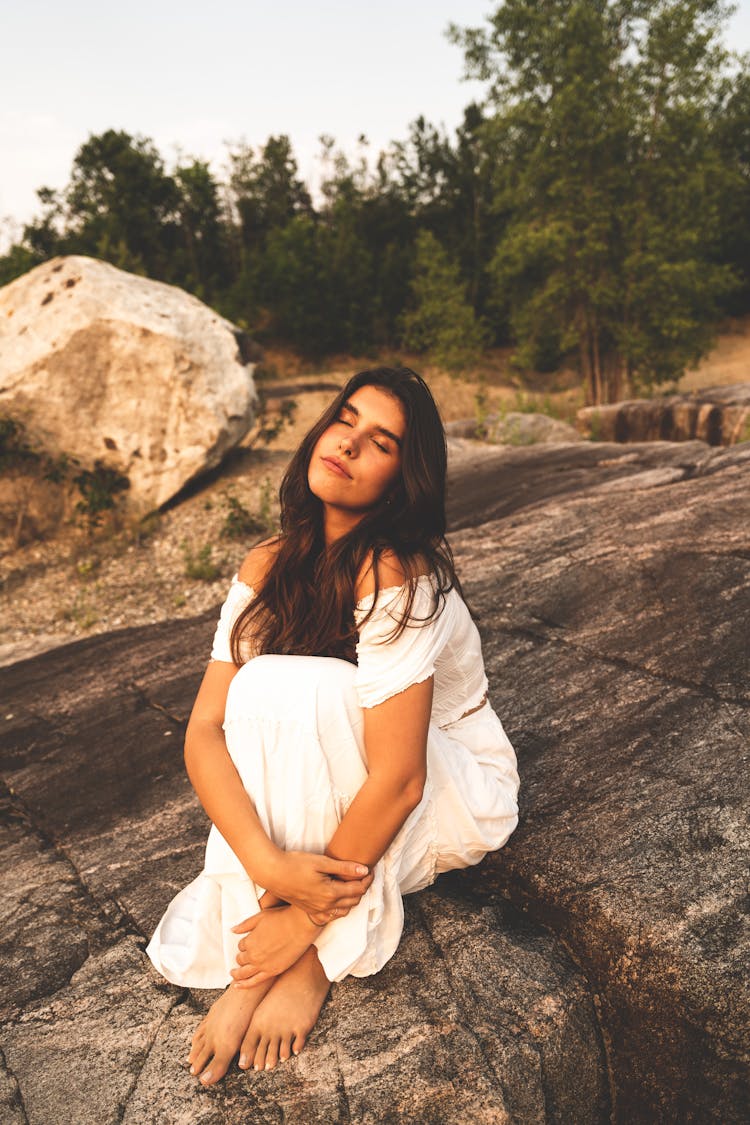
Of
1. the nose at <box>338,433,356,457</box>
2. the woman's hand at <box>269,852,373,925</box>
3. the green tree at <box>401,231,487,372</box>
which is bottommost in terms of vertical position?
the woman's hand at <box>269,852,373,925</box>

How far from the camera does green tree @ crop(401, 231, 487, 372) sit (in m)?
18.6

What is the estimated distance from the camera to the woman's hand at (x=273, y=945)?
169 centimetres

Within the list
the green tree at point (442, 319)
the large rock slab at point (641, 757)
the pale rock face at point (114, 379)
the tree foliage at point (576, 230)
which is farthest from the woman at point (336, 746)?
the green tree at point (442, 319)

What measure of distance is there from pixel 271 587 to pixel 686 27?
48.2ft

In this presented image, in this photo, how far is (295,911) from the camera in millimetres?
1704

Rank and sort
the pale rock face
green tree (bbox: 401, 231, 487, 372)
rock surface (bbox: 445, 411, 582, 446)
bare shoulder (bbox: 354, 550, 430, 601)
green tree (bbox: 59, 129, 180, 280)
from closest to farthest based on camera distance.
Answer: bare shoulder (bbox: 354, 550, 430, 601) < the pale rock face < rock surface (bbox: 445, 411, 582, 446) < green tree (bbox: 401, 231, 487, 372) < green tree (bbox: 59, 129, 180, 280)

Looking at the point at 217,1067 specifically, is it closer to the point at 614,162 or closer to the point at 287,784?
the point at 287,784

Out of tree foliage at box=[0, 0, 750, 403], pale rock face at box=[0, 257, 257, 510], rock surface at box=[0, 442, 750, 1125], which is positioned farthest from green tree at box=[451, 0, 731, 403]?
rock surface at box=[0, 442, 750, 1125]

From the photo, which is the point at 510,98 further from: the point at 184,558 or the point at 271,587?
the point at 271,587

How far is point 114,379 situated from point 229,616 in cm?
546

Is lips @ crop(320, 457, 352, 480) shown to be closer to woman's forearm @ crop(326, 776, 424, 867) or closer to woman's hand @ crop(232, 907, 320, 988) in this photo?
woman's forearm @ crop(326, 776, 424, 867)

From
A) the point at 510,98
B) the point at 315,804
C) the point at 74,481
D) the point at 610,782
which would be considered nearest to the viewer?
the point at 315,804

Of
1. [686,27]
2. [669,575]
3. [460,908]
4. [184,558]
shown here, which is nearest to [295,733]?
[460,908]

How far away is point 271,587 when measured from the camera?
209cm
